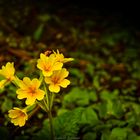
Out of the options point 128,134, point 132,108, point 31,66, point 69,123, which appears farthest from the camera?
point 31,66

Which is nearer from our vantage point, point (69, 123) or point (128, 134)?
point (69, 123)

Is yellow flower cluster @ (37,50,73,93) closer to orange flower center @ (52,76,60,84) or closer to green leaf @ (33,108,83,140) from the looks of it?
orange flower center @ (52,76,60,84)

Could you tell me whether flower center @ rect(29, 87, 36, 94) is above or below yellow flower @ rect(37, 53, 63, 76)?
below

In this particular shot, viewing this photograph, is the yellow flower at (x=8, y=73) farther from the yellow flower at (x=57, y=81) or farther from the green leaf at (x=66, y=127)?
the green leaf at (x=66, y=127)

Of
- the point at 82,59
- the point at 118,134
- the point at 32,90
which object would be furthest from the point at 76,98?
the point at 32,90

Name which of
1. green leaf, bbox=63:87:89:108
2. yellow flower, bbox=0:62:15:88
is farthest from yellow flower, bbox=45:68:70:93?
green leaf, bbox=63:87:89:108

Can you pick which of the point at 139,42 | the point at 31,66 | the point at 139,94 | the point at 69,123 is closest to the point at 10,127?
the point at 69,123

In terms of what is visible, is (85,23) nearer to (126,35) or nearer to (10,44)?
(126,35)
